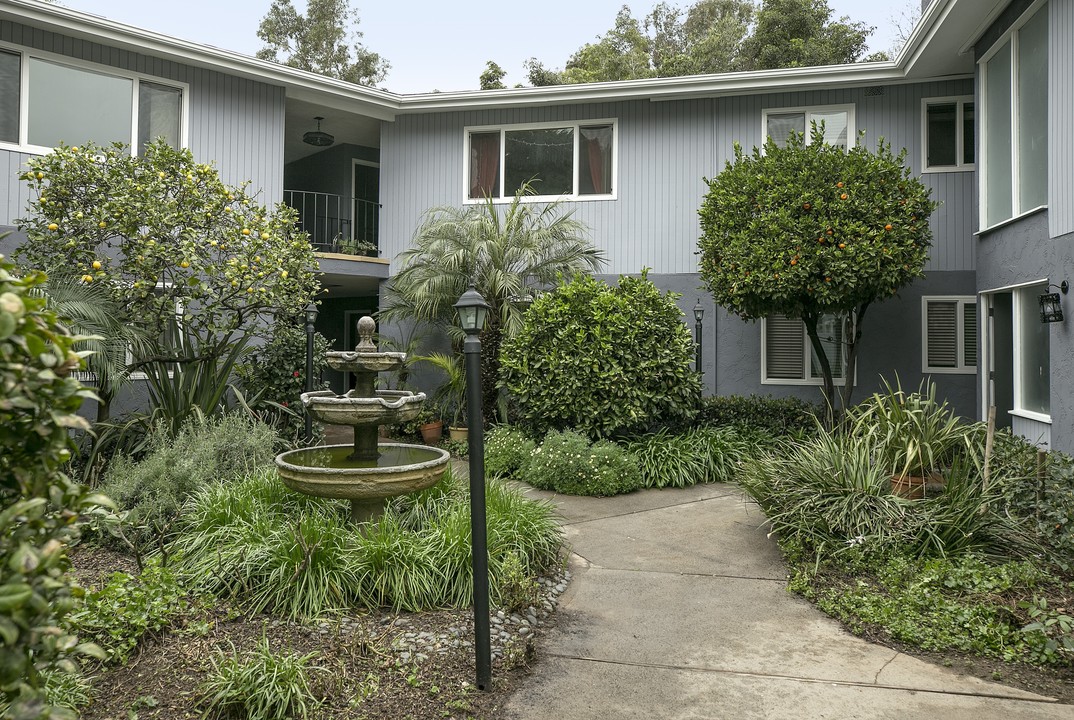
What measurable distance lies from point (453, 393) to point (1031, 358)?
7.55m

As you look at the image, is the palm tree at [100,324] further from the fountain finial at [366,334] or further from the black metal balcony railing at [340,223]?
the black metal balcony railing at [340,223]

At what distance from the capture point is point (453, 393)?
37.6 ft

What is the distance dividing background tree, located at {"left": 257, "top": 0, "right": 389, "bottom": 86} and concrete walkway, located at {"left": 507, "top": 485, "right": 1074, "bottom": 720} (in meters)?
25.6

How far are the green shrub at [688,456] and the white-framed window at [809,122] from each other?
511 centimetres

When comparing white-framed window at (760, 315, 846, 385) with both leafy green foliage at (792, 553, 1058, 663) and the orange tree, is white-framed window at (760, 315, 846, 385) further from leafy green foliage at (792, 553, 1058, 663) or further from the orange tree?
leafy green foliage at (792, 553, 1058, 663)

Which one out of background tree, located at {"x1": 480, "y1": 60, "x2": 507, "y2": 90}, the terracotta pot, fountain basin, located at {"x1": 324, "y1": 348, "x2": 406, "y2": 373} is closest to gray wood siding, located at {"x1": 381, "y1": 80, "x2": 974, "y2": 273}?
the terracotta pot

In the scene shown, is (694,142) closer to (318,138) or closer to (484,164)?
(484,164)

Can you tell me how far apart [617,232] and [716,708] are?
372 inches

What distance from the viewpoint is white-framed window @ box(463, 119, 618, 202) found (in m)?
12.4

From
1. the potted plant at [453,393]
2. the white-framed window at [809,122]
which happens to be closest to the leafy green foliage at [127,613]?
the potted plant at [453,393]

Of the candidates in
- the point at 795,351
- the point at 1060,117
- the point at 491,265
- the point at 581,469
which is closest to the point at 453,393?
the point at 491,265

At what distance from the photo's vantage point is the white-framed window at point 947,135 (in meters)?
11.0

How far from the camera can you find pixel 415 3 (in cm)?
2861

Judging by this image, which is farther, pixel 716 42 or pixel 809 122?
pixel 716 42
